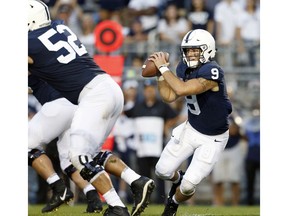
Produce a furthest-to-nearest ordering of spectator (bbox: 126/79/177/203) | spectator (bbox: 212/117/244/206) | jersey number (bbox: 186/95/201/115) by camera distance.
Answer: spectator (bbox: 212/117/244/206), spectator (bbox: 126/79/177/203), jersey number (bbox: 186/95/201/115)

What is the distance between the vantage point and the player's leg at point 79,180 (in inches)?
299

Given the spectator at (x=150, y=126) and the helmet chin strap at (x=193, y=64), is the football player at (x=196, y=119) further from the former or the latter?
the spectator at (x=150, y=126)

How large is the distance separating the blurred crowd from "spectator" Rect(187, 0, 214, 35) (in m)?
0.02

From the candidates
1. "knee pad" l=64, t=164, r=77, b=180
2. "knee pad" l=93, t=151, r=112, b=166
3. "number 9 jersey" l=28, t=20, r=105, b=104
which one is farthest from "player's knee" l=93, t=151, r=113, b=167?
"knee pad" l=64, t=164, r=77, b=180

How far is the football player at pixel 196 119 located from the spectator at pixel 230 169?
13.6 ft

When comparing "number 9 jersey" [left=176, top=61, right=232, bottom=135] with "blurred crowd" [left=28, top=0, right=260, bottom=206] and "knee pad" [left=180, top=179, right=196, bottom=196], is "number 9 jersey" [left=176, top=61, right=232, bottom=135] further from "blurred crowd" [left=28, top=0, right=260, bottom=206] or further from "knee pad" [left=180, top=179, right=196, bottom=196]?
"blurred crowd" [left=28, top=0, right=260, bottom=206]

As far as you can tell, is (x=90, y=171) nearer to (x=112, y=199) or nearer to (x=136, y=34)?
(x=112, y=199)

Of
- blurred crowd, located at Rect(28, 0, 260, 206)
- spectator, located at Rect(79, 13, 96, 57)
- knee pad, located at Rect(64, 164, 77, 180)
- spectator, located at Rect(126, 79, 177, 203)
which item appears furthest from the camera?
spectator, located at Rect(79, 13, 96, 57)

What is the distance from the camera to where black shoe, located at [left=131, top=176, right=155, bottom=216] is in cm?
638

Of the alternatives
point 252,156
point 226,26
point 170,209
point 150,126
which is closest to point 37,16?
point 170,209

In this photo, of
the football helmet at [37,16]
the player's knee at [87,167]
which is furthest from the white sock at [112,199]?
the football helmet at [37,16]

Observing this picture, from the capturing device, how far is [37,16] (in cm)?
691
